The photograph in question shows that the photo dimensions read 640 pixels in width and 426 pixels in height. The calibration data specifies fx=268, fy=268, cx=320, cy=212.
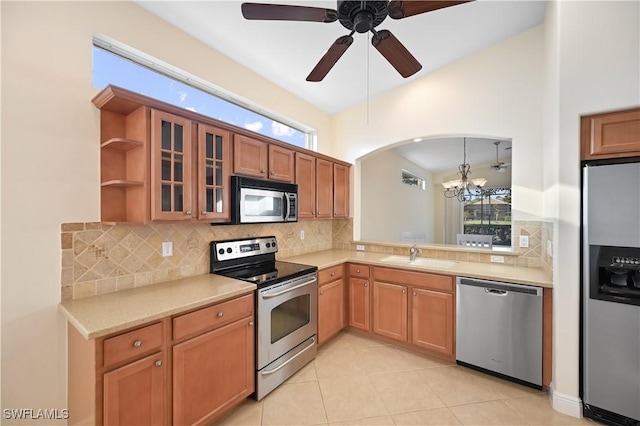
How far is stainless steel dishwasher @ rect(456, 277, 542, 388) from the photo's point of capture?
212 centimetres

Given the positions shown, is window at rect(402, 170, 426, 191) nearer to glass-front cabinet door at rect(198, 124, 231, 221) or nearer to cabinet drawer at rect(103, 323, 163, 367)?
glass-front cabinet door at rect(198, 124, 231, 221)

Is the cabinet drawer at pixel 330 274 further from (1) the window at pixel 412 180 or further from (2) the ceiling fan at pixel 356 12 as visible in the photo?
(1) the window at pixel 412 180

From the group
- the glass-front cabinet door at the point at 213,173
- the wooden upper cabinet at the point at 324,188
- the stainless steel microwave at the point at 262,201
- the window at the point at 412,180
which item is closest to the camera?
the glass-front cabinet door at the point at 213,173

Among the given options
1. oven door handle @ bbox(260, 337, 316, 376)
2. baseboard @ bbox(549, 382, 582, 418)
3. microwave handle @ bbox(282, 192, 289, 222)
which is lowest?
baseboard @ bbox(549, 382, 582, 418)

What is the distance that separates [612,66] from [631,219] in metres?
1.01

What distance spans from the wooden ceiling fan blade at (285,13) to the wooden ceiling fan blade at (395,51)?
0.30m

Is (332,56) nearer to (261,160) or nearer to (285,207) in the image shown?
(261,160)

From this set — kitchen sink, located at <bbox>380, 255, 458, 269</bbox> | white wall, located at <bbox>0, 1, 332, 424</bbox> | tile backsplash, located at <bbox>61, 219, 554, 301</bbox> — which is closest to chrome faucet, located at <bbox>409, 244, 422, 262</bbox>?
kitchen sink, located at <bbox>380, 255, 458, 269</bbox>

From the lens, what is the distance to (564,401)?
75.5 inches

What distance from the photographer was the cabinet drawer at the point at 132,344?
4.27 ft

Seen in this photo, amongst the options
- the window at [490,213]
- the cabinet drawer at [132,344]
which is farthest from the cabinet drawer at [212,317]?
the window at [490,213]

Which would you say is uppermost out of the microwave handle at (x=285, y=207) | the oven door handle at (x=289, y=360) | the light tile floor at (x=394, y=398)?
the microwave handle at (x=285, y=207)

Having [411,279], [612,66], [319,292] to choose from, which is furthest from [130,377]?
[612,66]

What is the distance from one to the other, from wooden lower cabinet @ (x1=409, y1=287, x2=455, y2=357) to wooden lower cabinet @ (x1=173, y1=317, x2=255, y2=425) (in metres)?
1.61
